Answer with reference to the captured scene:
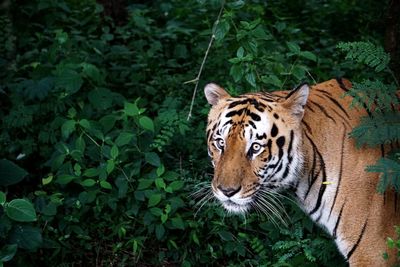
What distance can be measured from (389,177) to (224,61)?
9.64 ft

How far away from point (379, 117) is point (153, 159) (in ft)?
5.82

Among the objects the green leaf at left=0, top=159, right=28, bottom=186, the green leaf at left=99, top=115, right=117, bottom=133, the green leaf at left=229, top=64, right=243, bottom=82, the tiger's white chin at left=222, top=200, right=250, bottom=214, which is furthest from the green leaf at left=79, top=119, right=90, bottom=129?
the tiger's white chin at left=222, top=200, right=250, bottom=214

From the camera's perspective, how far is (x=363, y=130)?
3.95 m

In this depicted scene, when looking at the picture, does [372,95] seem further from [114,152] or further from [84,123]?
[84,123]

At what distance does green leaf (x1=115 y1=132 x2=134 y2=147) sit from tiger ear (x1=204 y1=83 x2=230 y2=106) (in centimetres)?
94

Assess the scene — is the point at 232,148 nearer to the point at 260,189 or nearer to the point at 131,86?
the point at 260,189

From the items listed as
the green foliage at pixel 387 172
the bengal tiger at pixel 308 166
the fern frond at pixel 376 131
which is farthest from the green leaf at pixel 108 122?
the green foliage at pixel 387 172

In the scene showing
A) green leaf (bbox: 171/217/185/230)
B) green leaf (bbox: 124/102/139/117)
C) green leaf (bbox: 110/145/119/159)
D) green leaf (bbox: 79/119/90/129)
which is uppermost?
green leaf (bbox: 124/102/139/117)

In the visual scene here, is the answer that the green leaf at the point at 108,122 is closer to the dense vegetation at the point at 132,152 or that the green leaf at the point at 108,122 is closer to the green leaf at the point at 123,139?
the dense vegetation at the point at 132,152

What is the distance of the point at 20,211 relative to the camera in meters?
4.50

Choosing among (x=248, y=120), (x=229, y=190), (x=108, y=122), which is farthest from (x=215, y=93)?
(x=108, y=122)

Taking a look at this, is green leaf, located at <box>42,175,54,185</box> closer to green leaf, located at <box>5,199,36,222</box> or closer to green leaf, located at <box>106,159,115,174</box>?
green leaf, located at <box>106,159,115,174</box>

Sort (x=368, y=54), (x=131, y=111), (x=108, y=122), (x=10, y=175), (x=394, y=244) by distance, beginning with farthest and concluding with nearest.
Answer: (x=108, y=122) < (x=131, y=111) < (x=10, y=175) < (x=368, y=54) < (x=394, y=244)

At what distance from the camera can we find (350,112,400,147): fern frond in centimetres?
392
